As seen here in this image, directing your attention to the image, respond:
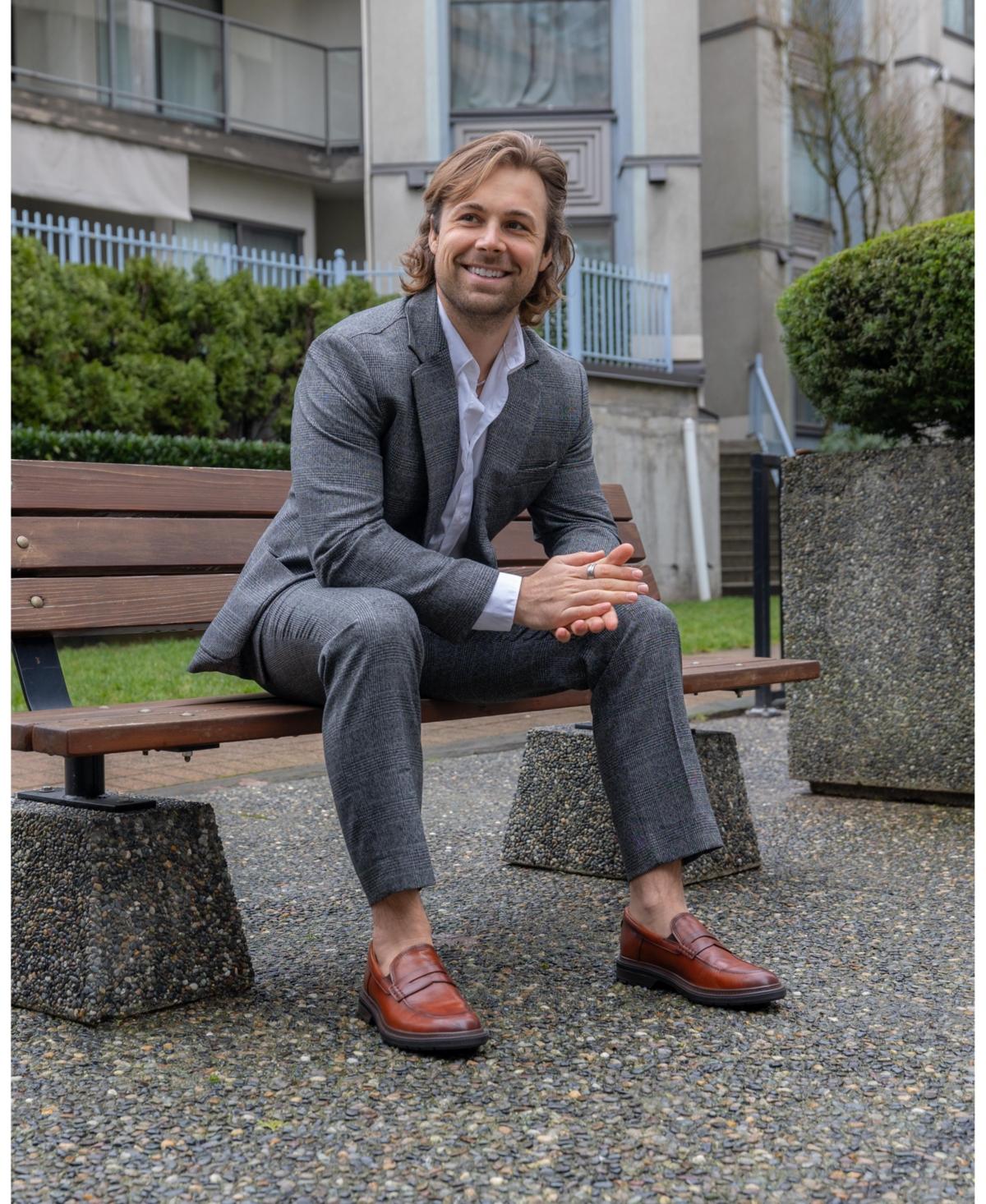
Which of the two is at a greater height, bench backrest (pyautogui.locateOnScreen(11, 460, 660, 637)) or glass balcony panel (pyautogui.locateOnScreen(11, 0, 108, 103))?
glass balcony panel (pyautogui.locateOnScreen(11, 0, 108, 103))

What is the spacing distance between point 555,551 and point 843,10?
18.1 metres

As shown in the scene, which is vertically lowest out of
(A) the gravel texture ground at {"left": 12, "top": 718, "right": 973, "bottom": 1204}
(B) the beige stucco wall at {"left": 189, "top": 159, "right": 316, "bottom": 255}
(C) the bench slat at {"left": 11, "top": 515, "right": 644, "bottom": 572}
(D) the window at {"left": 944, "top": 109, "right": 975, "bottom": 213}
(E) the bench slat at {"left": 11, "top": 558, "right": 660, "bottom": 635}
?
(A) the gravel texture ground at {"left": 12, "top": 718, "right": 973, "bottom": 1204}

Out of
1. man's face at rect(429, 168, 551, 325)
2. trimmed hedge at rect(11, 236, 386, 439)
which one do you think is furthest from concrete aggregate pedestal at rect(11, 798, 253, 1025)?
trimmed hedge at rect(11, 236, 386, 439)

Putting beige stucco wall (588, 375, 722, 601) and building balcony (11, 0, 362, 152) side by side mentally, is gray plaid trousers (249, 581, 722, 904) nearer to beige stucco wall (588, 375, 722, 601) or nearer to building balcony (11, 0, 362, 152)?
beige stucco wall (588, 375, 722, 601)

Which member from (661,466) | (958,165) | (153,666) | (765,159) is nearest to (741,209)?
(765,159)

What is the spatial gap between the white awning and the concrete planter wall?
12753 millimetres

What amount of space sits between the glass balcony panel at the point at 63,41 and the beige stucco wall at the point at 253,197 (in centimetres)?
159

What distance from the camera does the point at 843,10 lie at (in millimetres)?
18719

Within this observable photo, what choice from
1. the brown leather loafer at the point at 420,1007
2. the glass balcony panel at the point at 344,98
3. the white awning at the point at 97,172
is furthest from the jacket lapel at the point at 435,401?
the glass balcony panel at the point at 344,98

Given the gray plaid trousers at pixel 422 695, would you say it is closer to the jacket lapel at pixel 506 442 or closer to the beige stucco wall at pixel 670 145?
the jacket lapel at pixel 506 442

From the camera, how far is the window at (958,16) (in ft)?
70.7

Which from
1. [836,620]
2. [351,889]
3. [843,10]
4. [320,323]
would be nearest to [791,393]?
[843,10]

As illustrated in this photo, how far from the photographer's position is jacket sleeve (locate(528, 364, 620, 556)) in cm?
310

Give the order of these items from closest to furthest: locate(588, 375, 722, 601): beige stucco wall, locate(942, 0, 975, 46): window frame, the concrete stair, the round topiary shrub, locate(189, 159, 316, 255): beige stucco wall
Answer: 1. the round topiary shrub
2. locate(588, 375, 722, 601): beige stucco wall
3. the concrete stair
4. locate(189, 159, 316, 255): beige stucco wall
5. locate(942, 0, 975, 46): window frame
